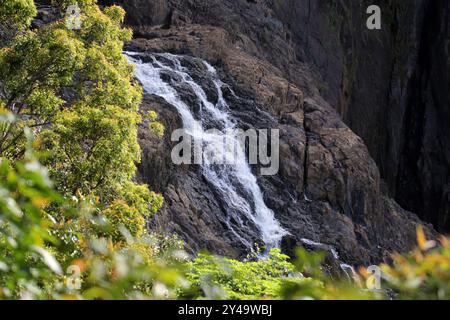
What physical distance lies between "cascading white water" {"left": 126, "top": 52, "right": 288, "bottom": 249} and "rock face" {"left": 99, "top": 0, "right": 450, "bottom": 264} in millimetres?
527

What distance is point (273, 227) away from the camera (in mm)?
23750

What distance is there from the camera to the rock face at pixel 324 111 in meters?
22.8

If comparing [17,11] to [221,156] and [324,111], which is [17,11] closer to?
[221,156]

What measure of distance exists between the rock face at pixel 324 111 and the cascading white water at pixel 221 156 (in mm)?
527

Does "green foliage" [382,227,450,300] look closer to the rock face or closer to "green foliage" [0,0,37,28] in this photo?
"green foliage" [0,0,37,28]

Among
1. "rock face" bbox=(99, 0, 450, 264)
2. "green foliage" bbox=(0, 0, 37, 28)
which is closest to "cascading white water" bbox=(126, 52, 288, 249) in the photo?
"rock face" bbox=(99, 0, 450, 264)

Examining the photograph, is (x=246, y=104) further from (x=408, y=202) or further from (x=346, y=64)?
(x=408, y=202)

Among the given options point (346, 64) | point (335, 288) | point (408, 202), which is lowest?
point (408, 202)

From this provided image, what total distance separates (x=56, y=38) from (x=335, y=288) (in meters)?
9.49

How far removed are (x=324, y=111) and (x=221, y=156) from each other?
9081mm

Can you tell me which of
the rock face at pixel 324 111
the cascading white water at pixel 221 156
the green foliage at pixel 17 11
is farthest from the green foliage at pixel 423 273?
the cascading white water at pixel 221 156

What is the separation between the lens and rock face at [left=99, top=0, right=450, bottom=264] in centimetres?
2277

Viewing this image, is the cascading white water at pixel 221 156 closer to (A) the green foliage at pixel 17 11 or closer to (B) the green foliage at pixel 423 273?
(A) the green foliage at pixel 17 11

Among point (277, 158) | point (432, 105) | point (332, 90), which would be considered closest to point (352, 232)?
point (277, 158)
